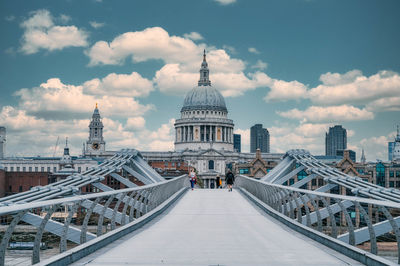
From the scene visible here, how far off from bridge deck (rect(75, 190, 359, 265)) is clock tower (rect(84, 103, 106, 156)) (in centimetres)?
17558

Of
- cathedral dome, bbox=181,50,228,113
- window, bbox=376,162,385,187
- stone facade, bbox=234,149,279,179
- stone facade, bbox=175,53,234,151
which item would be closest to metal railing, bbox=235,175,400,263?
stone facade, bbox=234,149,279,179

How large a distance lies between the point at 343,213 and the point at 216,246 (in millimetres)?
2504

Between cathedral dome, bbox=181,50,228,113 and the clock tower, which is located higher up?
cathedral dome, bbox=181,50,228,113

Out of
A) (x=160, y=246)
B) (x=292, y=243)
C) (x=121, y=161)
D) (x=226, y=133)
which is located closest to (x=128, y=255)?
(x=160, y=246)

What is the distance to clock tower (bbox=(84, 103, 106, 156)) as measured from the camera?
190750mm

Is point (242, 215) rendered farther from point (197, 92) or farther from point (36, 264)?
point (197, 92)

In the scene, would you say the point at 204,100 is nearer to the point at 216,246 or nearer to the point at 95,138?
the point at 95,138

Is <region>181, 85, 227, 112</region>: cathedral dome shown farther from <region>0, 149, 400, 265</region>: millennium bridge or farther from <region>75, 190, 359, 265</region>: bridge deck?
<region>75, 190, 359, 265</region>: bridge deck

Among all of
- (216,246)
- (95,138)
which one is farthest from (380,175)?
(95,138)

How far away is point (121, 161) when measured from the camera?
3109 cm

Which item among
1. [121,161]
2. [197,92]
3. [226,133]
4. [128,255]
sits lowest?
[128,255]

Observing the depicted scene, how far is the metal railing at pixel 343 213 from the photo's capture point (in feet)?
29.6

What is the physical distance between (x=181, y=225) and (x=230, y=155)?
539 ft

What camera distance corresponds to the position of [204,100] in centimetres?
19325
